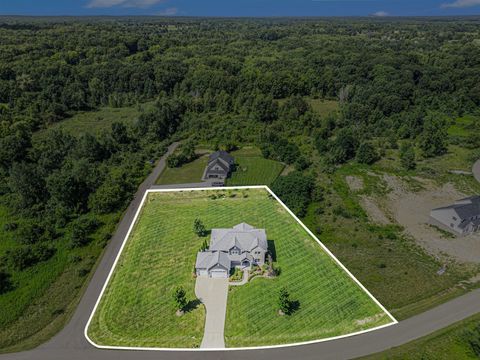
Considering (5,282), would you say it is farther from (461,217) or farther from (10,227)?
(461,217)

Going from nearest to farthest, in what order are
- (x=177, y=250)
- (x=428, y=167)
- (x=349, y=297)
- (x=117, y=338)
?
(x=117, y=338)
(x=349, y=297)
(x=177, y=250)
(x=428, y=167)

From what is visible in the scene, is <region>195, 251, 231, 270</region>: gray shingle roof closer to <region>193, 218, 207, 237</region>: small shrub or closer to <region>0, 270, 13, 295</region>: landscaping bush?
<region>193, 218, 207, 237</region>: small shrub

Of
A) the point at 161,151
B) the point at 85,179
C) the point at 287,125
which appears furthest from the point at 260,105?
the point at 85,179

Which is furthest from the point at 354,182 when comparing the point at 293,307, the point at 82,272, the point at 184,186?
the point at 82,272

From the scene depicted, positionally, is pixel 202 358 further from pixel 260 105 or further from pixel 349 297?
pixel 260 105

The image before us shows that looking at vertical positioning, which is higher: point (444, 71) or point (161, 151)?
point (444, 71)

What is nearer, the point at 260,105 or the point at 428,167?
the point at 428,167

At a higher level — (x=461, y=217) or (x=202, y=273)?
(x=461, y=217)
